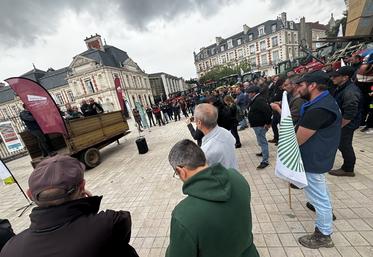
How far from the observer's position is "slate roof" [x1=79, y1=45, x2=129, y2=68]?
34.3 meters

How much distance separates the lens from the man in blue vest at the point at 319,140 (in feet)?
6.29

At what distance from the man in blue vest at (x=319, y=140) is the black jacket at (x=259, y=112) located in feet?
6.97

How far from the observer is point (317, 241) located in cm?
218

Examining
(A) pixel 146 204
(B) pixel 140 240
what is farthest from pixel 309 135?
(A) pixel 146 204

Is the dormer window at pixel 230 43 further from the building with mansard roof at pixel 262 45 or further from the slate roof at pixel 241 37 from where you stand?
the slate roof at pixel 241 37

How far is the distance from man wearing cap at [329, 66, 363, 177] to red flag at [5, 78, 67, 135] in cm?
672

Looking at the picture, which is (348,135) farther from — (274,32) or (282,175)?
(274,32)

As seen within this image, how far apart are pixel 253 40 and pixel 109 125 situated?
5077 centimetres

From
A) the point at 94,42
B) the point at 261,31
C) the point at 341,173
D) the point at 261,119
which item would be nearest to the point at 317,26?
the point at 261,31

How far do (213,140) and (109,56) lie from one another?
40867 millimetres

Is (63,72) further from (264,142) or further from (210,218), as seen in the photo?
(210,218)

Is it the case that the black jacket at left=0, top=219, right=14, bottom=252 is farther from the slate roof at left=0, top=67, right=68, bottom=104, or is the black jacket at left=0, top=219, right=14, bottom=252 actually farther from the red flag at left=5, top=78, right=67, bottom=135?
the slate roof at left=0, top=67, right=68, bottom=104

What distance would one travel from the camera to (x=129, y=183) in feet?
16.8

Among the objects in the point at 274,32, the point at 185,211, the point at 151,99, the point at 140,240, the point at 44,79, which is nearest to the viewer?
the point at 185,211
